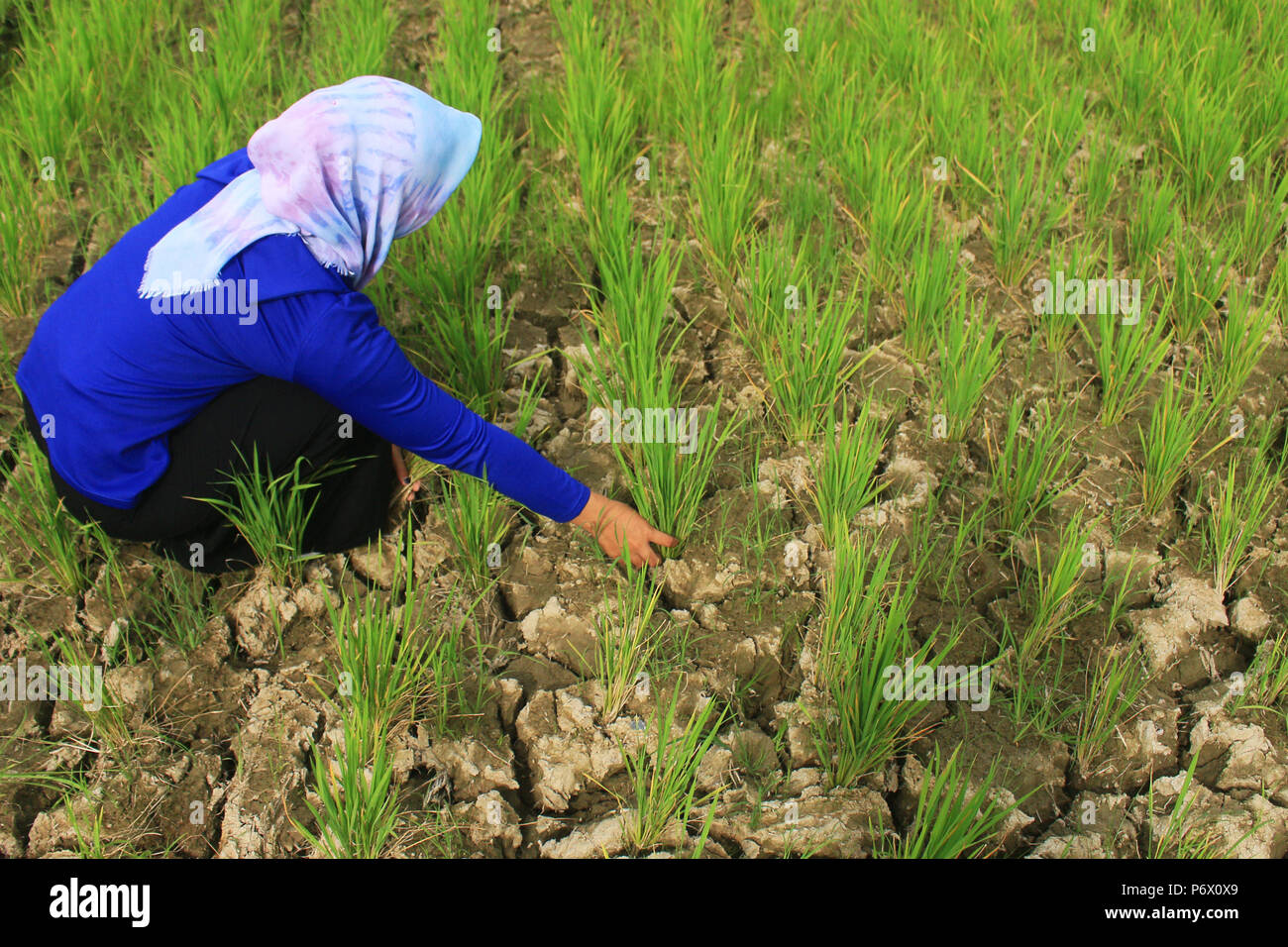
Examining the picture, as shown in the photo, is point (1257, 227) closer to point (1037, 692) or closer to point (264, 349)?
point (1037, 692)

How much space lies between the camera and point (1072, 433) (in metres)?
1.91

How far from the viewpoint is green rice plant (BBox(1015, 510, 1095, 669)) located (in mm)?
1592

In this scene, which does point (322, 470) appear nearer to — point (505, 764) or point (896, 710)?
point (505, 764)

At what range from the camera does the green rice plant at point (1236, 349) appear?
1898 mm

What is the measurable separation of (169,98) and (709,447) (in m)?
1.91

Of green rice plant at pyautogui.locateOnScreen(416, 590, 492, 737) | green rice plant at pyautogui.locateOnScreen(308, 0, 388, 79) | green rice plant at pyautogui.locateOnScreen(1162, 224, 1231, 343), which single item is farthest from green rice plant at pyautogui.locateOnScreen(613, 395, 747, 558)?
green rice plant at pyautogui.locateOnScreen(308, 0, 388, 79)

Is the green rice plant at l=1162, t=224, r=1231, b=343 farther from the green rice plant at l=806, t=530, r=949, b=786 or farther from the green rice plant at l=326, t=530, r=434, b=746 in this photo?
the green rice plant at l=326, t=530, r=434, b=746

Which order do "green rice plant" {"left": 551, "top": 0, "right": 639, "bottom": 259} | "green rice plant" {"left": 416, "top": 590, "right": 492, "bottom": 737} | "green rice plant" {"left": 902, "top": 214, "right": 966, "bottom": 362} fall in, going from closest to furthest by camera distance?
"green rice plant" {"left": 416, "top": 590, "right": 492, "bottom": 737} → "green rice plant" {"left": 902, "top": 214, "right": 966, "bottom": 362} → "green rice plant" {"left": 551, "top": 0, "right": 639, "bottom": 259}

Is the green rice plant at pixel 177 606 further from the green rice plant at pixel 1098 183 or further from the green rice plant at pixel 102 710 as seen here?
the green rice plant at pixel 1098 183

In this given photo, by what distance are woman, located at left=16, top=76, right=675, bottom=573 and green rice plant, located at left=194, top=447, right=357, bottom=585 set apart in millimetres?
20

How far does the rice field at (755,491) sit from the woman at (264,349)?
0.36ft

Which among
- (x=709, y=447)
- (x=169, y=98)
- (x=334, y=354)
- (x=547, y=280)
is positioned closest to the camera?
(x=334, y=354)

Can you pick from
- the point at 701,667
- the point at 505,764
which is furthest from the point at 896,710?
the point at 505,764

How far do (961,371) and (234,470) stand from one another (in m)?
1.38
